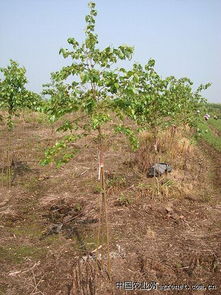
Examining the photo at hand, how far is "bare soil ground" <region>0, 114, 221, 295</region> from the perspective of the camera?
5645 mm

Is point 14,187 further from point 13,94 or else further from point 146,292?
point 146,292

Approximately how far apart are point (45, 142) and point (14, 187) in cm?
607

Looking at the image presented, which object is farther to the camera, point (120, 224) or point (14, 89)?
point (14, 89)

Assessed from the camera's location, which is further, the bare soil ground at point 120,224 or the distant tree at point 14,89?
the distant tree at point 14,89

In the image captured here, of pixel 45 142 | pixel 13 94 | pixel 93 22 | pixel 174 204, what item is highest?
pixel 93 22

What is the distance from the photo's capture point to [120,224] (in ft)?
25.0

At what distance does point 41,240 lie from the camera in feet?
23.5

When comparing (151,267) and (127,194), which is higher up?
(127,194)

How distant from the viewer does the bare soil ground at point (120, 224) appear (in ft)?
18.5

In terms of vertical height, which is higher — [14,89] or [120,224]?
[14,89]

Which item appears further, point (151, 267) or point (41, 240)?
point (41, 240)

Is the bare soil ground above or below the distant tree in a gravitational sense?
below

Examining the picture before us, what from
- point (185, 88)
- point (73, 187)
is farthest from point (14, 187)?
point (185, 88)

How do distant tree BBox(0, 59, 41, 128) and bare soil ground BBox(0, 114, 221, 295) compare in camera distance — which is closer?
bare soil ground BBox(0, 114, 221, 295)
